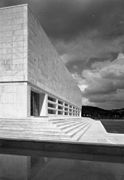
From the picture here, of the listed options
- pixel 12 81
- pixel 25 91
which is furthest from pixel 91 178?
pixel 12 81

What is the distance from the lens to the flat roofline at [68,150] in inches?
222

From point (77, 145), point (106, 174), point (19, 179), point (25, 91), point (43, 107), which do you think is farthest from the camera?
point (43, 107)

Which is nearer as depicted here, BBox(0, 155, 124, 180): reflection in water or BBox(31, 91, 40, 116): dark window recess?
BBox(0, 155, 124, 180): reflection in water

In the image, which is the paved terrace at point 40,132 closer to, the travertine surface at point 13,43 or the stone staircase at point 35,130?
the stone staircase at point 35,130

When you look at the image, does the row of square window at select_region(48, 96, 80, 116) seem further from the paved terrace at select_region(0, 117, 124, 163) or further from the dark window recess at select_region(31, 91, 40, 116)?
the paved terrace at select_region(0, 117, 124, 163)

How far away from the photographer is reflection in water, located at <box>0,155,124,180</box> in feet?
12.2

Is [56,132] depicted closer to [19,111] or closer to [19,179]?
[19,179]

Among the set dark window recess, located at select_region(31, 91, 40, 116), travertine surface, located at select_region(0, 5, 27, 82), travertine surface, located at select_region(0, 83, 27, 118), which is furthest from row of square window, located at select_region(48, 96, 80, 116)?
travertine surface, located at select_region(0, 5, 27, 82)

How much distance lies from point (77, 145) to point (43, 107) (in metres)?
14.5

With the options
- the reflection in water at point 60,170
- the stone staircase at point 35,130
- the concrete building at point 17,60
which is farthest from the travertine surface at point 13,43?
the reflection in water at point 60,170

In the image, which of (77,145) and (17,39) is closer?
(77,145)

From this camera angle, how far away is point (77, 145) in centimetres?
626

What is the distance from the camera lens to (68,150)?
6.41 m

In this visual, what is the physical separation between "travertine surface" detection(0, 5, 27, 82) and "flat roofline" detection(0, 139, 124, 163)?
8953mm
